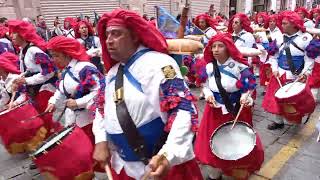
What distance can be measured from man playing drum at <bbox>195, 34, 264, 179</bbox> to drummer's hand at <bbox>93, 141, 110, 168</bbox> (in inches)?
65.8

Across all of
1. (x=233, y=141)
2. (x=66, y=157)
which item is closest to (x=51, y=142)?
(x=66, y=157)

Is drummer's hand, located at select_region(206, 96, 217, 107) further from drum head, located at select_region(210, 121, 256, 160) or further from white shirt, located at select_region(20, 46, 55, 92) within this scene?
white shirt, located at select_region(20, 46, 55, 92)

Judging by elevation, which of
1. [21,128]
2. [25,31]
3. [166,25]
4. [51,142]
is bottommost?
[21,128]

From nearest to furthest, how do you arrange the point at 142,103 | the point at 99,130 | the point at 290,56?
the point at 142,103, the point at 99,130, the point at 290,56

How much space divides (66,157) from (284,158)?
2.96 meters

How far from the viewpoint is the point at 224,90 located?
12.9 feet

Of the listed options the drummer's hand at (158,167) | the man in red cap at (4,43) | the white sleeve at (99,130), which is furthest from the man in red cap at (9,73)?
the man in red cap at (4,43)

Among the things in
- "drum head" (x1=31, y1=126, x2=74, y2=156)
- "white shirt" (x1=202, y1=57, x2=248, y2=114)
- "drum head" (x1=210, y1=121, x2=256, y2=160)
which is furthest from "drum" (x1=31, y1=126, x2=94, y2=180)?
"white shirt" (x1=202, y1=57, x2=248, y2=114)

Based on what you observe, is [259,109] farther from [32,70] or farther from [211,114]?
[32,70]

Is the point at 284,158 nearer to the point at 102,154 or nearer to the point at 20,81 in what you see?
the point at 102,154

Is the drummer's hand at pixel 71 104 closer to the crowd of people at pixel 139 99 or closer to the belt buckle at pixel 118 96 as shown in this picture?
the crowd of people at pixel 139 99

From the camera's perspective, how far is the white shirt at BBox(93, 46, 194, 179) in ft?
6.64

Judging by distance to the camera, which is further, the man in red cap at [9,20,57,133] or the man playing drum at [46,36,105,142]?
the man in red cap at [9,20,57,133]

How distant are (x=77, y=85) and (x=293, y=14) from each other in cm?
369
